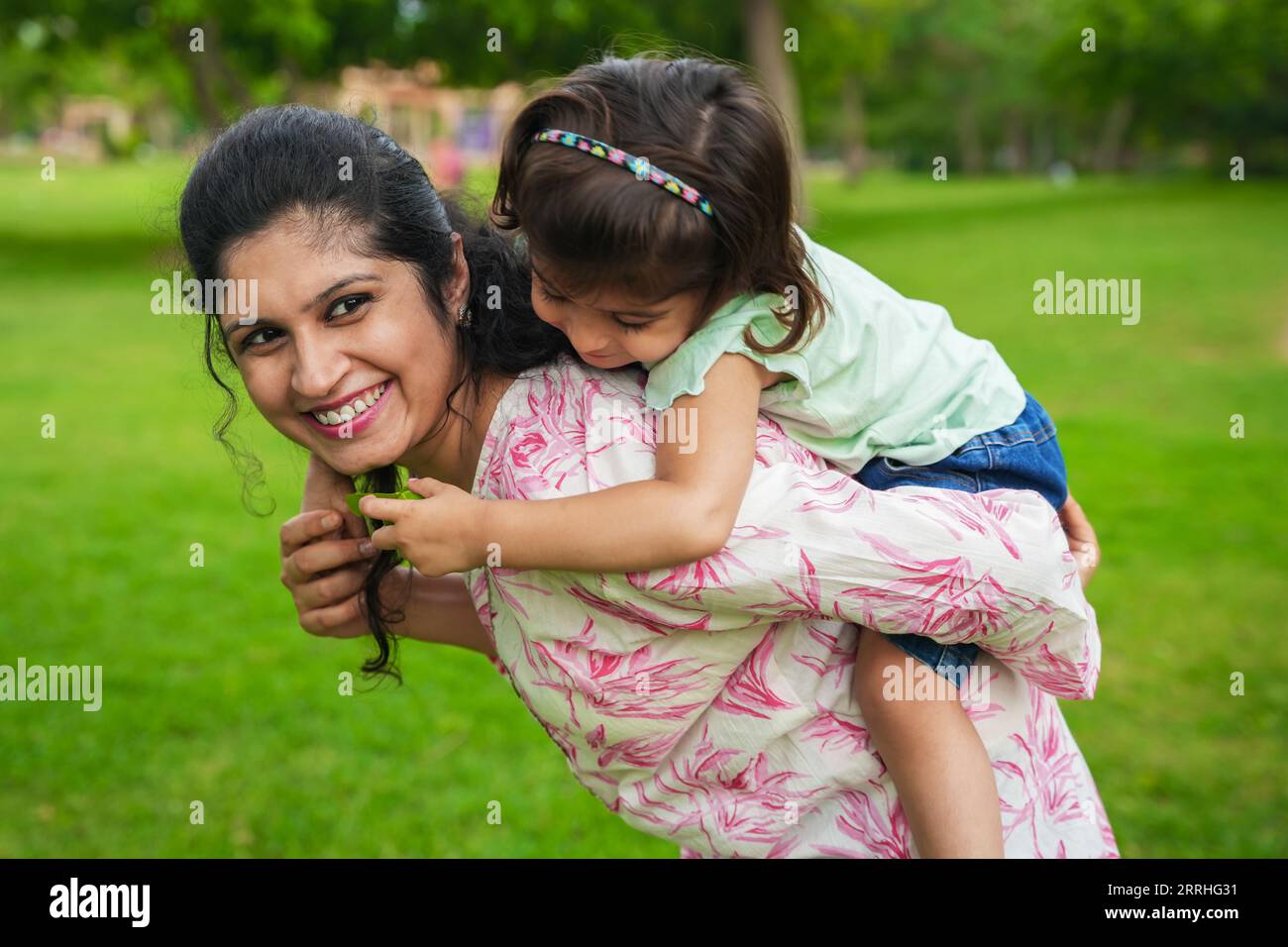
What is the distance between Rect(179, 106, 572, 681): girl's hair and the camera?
1.81 m

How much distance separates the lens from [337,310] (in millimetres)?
1813

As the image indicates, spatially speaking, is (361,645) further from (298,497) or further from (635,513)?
(635,513)

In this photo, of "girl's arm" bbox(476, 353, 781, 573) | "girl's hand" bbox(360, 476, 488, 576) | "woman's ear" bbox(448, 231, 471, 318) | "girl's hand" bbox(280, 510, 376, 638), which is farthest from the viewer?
"girl's hand" bbox(280, 510, 376, 638)

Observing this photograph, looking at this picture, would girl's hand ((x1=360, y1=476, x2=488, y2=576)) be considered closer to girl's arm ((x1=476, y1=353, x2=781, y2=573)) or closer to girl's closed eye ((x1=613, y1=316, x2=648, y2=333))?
girl's arm ((x1=476, y1=353, x2=781, y2=573))

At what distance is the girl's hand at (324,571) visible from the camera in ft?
7.12

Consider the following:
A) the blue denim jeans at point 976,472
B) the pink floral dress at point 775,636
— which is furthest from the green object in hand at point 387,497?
the blue denim jeans at point 976,472

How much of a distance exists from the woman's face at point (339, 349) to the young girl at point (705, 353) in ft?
0.48

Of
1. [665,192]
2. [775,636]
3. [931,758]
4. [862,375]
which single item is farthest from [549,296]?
[931,758]

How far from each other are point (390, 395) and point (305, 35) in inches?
630

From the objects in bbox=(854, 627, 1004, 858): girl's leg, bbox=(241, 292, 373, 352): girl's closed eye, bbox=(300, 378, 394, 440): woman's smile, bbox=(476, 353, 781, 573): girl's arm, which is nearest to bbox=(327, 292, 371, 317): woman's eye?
bbox=(241, 292, 373, 352): girl's closed eye

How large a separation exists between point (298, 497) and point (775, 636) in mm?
6896

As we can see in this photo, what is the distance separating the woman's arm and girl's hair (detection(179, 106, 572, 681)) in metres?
0.28

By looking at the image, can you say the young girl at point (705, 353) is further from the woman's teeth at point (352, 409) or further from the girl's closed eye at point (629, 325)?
the woman's teeth at point (352, 409)
